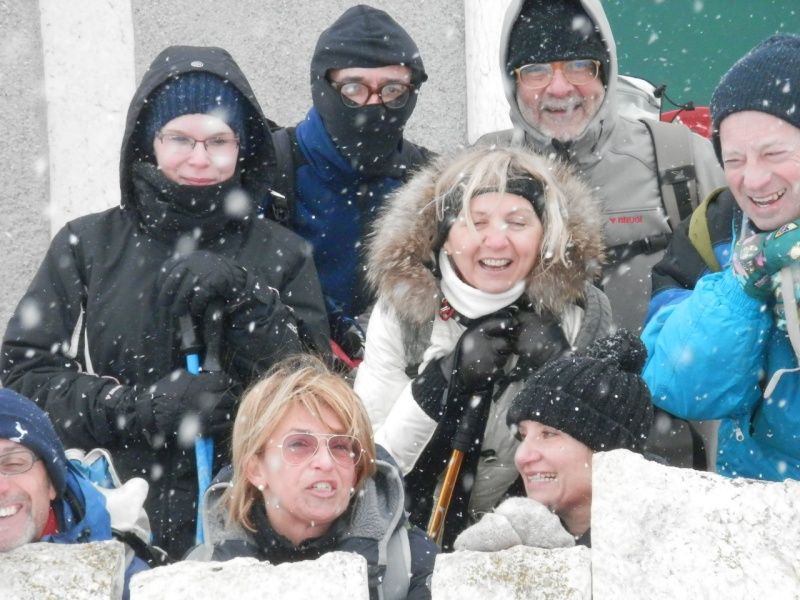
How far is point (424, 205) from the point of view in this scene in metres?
3.26

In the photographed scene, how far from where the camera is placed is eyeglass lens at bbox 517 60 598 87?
3648mm

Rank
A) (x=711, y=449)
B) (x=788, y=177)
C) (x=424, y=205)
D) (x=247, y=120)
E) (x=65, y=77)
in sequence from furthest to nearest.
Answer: (x=65, y=77) < (x=247, y=120) < (x=424, y=205) < (x=711, y=449) < (x=788, y=177)

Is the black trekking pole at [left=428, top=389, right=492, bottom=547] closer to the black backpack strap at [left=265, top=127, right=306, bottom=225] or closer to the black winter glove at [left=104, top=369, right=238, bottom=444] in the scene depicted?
the black winter glove at [left=104, top=369, right=238, bottom=444]

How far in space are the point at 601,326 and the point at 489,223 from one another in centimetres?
41

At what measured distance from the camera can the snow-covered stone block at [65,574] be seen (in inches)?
68.7

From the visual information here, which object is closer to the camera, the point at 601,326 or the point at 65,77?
the point at 601,326

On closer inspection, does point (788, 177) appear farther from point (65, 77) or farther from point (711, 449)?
point (65, 77)

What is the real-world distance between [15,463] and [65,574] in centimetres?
81

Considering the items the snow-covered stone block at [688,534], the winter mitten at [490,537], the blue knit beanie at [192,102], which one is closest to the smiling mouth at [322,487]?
the winter mitten at [490,537]

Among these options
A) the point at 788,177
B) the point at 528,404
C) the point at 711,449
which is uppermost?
the point at 788,177

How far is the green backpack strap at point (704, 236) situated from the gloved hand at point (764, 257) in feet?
1.14

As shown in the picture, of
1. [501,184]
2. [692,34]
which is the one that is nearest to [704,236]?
[501,184]

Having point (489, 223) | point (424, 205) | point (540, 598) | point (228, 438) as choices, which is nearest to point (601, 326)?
point (489, 223)

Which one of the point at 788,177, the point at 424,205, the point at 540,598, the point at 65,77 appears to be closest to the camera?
the point at 540,598
